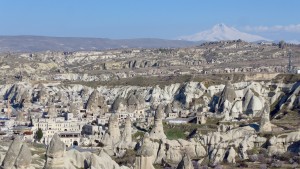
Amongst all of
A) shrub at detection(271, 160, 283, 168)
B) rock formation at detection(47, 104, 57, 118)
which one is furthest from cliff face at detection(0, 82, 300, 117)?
shrub at detection(271, 160, 283, 168)

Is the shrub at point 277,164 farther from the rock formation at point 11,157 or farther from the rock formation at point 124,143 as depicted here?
the rock formation at point 11,157

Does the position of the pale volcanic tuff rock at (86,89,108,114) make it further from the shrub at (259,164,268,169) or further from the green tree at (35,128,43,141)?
the shrub at (259,164,268,169)

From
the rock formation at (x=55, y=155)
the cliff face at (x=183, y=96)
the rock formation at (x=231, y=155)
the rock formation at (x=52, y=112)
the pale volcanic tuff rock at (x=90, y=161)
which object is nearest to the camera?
the rock formation at (x=55, y=155)

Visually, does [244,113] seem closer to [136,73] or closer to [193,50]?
[136,73]

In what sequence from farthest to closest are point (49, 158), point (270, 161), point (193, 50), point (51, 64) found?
point (193, 50) < point (51, 64) < point (270, 161) < point (49, 158)

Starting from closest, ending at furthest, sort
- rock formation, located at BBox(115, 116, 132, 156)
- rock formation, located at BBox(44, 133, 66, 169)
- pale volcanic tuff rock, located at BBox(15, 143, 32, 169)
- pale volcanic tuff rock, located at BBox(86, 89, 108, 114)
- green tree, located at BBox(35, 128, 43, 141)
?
1. rock formation, located at BBox(44, 133, 66, 169)
2. pale volcanic tuff rock, located at BBox(15, 143, 32, 169)
3. rock formation, located at BBox(115, 116, 132, 156)
4. green tree, located at BBox(35, 128, 43, 141)
5. pale volcanic tuff rock, located at BBox(86, 89, 108, 114)

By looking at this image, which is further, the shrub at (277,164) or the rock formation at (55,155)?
the shrub at (277,164)

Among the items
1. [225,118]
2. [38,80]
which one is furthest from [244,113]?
[38,80]

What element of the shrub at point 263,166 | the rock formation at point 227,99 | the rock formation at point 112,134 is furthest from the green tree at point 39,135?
the shrub at point 263,166

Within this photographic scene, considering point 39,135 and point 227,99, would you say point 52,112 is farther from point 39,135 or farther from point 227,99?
point 227,99

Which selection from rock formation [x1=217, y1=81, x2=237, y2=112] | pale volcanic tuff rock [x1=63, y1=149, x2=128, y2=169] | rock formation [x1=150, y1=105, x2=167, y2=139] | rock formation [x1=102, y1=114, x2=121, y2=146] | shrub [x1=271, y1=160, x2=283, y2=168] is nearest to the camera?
pale volcanic tuff rock [x1=63, y1=149, x2=128, y2=169]

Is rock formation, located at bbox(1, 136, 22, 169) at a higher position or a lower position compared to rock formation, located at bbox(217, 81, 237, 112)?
higher
